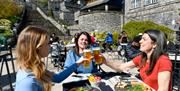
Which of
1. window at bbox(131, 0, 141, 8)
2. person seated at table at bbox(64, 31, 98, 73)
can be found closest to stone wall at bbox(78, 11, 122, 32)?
window at bbox(131, 0, 141, 8)

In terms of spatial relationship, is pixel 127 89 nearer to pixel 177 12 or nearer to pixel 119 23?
pixel 177 12

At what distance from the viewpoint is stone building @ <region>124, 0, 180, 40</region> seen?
2869 cm

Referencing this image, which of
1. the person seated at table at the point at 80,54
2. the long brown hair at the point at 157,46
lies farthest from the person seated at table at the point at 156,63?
the person seated at table at the point at 80,54

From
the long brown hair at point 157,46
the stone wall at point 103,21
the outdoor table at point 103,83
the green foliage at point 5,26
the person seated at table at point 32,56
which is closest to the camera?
the person seated at table at point 32,56

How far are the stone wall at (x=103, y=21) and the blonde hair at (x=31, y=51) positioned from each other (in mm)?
36409

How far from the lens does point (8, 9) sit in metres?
36.9

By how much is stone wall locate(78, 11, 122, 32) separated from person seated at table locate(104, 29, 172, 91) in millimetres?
34386

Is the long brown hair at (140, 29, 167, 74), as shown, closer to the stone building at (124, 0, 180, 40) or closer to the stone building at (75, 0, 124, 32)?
the stone building at (124, 0, 180, 40)

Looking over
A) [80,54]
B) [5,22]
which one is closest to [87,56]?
[80,54]

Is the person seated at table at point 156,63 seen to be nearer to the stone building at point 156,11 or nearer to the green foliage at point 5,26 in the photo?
the stone building at point 156,11

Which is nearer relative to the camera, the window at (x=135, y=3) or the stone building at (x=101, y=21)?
the window at (x=135, y=3)

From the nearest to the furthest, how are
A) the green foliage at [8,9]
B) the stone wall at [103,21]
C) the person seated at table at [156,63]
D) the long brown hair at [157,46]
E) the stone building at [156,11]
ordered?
1. the person seated at table at [156,63]
2. the long brown hair at [157,46]
3. the stone building at [156,11]
4. the green foliage at [8,9]
5. the stone wall at [103,21]

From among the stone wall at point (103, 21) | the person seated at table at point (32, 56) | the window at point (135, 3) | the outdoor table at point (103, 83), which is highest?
the person seated at table at point (32, 56)

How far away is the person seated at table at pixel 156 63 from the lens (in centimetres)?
429
